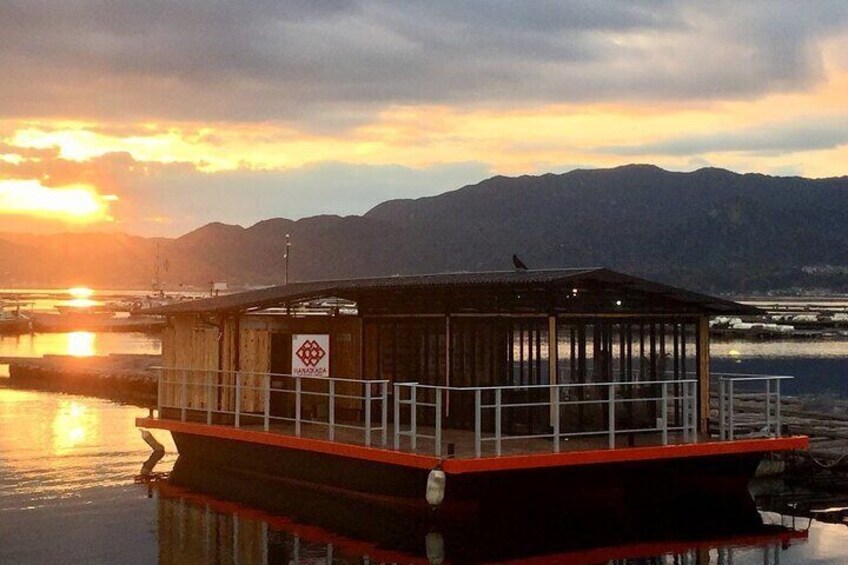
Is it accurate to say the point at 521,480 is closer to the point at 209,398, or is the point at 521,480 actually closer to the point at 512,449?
the point at 512,449

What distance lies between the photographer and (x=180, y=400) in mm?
30438

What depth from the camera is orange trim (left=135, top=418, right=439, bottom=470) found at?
73.5 feet

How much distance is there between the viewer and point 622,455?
23.0m

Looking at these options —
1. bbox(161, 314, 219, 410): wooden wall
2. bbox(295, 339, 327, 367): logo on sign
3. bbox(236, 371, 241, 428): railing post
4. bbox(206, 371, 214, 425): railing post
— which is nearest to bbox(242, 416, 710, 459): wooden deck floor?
bbox(236, 371, 241, 428): railing post

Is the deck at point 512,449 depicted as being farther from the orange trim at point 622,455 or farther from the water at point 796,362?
the water at point 796,362

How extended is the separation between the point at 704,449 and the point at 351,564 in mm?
7961

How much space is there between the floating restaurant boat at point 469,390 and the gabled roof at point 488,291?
63 mm

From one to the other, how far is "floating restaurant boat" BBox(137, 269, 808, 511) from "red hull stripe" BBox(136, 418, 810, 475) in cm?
4

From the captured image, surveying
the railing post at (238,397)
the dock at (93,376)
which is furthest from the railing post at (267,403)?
the dock at (93,376)

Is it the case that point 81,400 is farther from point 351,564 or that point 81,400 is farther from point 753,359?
point 753,359

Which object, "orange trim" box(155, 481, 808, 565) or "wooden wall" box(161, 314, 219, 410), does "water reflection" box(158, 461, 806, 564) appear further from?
"wooden wall" box(161, 314, 219, 410)

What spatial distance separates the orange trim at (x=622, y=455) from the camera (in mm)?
21625

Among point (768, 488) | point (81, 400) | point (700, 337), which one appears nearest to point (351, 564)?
point (700, 337)

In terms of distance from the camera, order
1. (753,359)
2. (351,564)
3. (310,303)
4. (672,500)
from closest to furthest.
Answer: (351,564)
(672,500)
(310,303)
(753,359)
